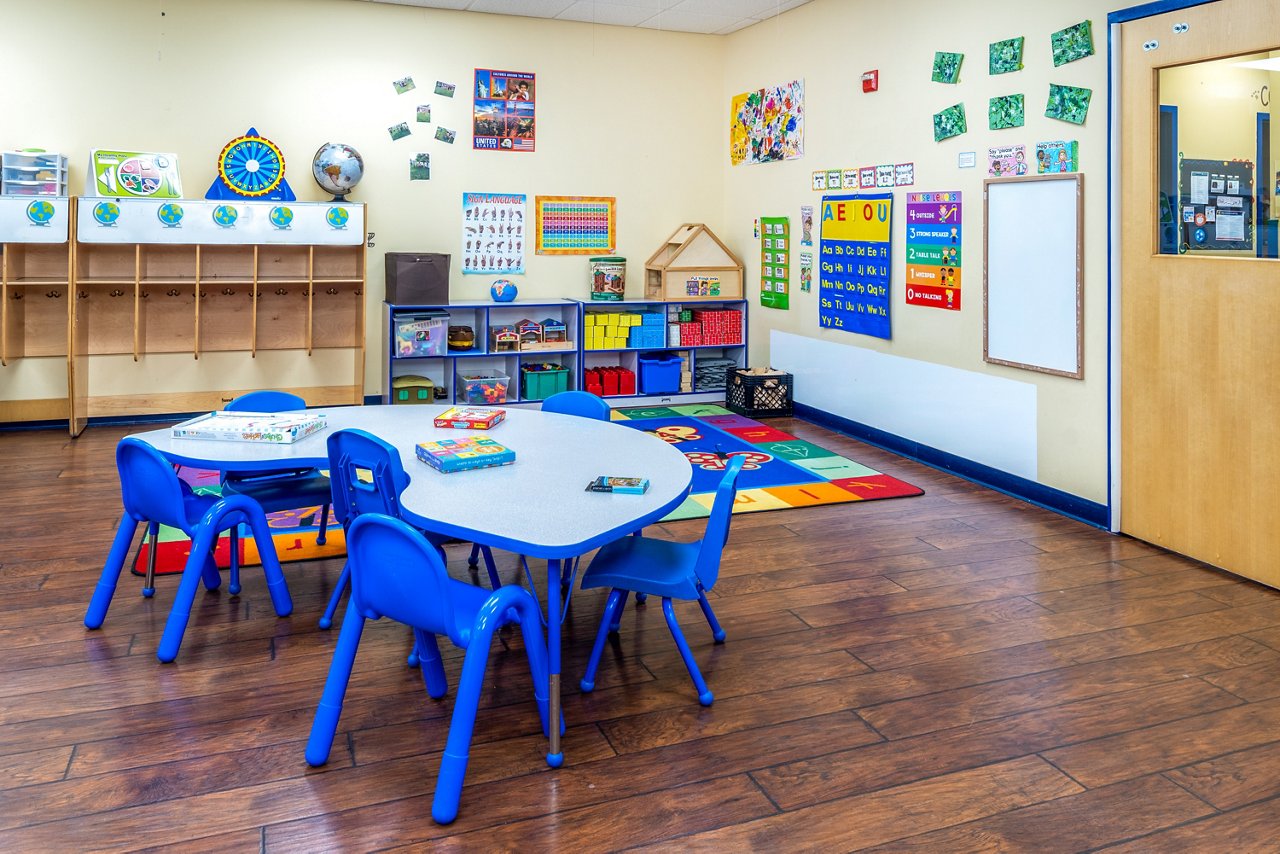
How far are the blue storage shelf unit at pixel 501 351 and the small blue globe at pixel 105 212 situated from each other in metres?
1.77

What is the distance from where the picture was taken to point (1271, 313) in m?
3.92

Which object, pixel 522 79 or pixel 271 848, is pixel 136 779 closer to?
pixel 271 848

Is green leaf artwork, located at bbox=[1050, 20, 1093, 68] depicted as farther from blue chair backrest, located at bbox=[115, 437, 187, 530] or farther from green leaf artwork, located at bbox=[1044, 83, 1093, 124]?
blue chair backrest, located at bbox=[115, 437, 187, 530]

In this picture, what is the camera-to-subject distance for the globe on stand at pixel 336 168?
7.07 meters

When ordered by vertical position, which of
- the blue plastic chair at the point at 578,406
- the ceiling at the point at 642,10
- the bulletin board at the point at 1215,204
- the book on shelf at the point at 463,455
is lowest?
the book on shelf at the point at 463,455

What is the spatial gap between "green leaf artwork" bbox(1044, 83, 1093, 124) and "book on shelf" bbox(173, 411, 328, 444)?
143 inches

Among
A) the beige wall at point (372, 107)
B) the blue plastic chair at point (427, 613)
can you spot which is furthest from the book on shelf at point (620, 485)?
the beige wall at point (372, 107)

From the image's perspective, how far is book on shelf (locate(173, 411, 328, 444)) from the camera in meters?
3.59

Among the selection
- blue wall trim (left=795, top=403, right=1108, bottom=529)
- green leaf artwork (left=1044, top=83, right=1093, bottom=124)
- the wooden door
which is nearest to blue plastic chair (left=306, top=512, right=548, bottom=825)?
the wooden door

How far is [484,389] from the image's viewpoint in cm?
738

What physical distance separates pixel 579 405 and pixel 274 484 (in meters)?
1.25

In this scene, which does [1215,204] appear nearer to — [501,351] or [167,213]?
[501,351]

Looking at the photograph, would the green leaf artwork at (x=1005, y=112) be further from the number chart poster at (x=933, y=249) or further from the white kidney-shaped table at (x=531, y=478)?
the white kidney-shaped table at (x=531, y=478)

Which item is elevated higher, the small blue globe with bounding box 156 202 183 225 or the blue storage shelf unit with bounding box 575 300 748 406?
the small blue globe with bounding box 156 202 183 225
